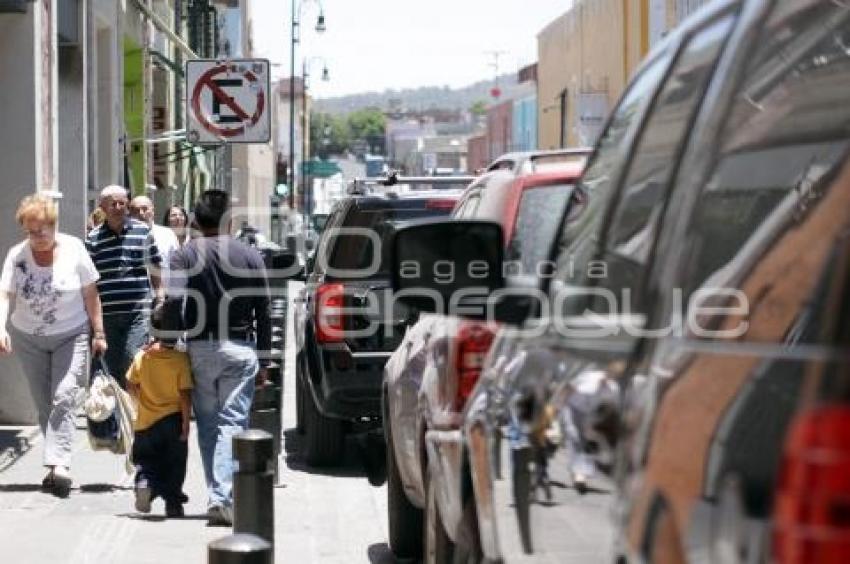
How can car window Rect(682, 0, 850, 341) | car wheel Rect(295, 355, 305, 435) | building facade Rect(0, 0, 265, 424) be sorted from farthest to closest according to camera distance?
building facade Rect(0, 0, 265, 424) → car wheel Rect(295, 355, 305, 435) → car window Rect(682, 0, 850, 341)

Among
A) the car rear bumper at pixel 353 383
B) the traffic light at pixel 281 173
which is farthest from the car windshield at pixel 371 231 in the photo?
the traffic light at pixel 281 173

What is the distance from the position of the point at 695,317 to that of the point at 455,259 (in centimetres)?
171

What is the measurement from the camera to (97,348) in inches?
392

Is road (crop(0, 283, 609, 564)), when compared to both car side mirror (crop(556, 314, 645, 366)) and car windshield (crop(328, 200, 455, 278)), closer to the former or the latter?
car windshield (crop(328, 200, 455, 278))

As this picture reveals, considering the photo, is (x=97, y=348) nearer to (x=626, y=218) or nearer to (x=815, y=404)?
(x=626, y=218)

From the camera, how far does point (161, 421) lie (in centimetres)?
907

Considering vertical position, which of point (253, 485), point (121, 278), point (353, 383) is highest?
point (121, 278)

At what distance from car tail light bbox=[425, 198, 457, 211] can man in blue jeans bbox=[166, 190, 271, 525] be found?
2.25 meters

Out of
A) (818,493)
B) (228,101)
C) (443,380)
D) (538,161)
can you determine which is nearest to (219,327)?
(538,161)

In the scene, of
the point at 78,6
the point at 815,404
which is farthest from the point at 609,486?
the point at 78,6

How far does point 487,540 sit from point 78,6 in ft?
38.1

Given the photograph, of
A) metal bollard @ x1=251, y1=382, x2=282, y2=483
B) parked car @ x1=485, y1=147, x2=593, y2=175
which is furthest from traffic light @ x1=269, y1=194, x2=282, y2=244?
parked car @ x1=485, y1=147, x2=593, y2=175

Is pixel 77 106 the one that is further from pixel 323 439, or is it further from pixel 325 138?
pixel 325 138

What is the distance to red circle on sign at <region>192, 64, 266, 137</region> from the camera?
14289 millimetres
